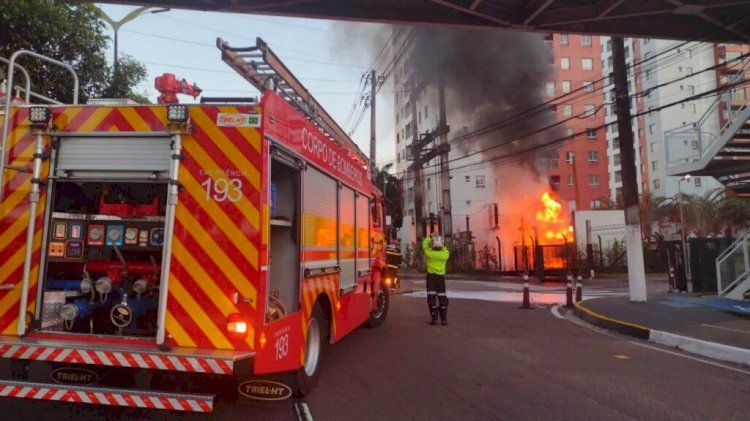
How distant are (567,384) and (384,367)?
6.62ft

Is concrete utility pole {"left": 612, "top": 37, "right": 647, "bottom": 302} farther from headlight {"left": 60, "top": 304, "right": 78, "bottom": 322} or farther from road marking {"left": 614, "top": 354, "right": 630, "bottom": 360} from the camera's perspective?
headlight {"left": 60, "top": 304, "right": 78, "bottom": 322}

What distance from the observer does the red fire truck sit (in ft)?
11.9

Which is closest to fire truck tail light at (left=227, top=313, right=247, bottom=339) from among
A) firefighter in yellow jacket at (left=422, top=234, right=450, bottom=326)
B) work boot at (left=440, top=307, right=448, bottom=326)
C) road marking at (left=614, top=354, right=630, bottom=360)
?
road marking at (left=614, top=354, right=630, bottom=360)

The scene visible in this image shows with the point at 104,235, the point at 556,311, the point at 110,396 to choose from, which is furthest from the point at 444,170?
the point at 110,396

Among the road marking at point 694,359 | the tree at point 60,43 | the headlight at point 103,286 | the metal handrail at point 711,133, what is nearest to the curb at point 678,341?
the road marking at point 694,359

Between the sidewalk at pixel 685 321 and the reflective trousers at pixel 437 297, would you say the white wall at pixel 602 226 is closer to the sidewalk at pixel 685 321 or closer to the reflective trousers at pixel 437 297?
the sidewalk at pixel 685 321

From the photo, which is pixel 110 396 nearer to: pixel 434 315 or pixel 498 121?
pixel 434 315

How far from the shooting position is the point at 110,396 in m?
3.42

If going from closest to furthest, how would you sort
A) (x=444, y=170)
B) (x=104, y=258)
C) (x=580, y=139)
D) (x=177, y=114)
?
1. (x=177, y=114)
2. (x=104, y=258)
3. (x=444, y=170)
4. (x=580, y=139)

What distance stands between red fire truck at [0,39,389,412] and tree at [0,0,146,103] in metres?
5.28

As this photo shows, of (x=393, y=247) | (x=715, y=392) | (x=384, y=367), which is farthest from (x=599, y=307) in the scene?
(x=384, y=367)

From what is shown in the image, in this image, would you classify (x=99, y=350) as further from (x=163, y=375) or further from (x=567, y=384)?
(x=567, y=384)

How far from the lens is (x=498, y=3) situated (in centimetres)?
836

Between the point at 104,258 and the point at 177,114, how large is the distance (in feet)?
4.70
